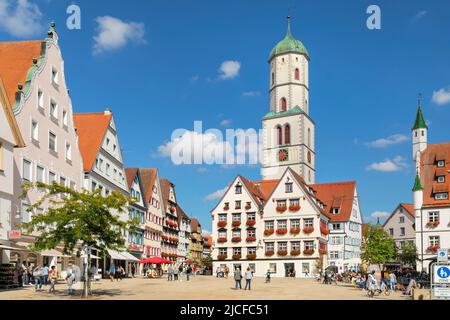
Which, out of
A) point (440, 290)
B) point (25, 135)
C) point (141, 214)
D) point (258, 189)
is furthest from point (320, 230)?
point (440, 290)

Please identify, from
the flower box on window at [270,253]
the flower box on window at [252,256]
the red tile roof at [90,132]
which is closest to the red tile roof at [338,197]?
the flower box on window at [270,253]

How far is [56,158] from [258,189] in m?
48.6

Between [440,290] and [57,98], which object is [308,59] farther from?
[440,290]

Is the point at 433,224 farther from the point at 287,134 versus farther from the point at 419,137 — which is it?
the point at 287,134

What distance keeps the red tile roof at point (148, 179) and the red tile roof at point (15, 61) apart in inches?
1430

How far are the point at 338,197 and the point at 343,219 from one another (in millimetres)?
5122

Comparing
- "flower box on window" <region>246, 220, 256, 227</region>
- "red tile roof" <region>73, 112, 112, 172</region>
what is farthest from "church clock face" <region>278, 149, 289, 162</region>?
"red tile roof" <region>73, 112, 112, 172</region>

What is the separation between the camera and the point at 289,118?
393ft

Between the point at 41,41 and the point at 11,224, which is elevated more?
the point at 41,41

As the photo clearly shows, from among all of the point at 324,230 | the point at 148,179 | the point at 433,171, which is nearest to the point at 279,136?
the point at 324,230

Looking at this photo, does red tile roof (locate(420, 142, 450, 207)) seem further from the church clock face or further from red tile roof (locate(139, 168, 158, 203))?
the church clock face

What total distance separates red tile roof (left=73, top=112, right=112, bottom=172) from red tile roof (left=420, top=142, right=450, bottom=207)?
39.7 m

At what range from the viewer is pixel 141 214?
73.7m

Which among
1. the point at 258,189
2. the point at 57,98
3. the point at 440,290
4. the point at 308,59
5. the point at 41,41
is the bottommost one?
the point at 440,290
